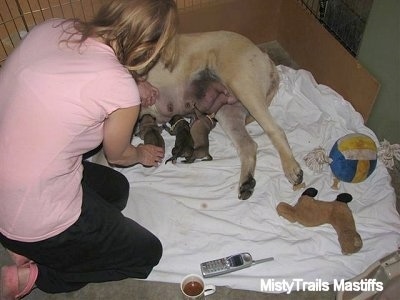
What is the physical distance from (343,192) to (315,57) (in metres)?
1.29

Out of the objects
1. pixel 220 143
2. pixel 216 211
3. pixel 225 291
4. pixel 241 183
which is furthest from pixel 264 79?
pixel 225 291

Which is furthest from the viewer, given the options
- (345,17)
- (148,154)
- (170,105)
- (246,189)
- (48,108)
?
(345,17)

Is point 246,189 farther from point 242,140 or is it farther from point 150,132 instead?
point 150,132

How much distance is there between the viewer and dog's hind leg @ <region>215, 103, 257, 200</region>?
2666 millimetres

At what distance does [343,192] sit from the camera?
2.66 m

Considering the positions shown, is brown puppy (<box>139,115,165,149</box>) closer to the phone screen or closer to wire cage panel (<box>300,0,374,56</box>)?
the phone screen

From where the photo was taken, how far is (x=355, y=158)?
8.36 feet

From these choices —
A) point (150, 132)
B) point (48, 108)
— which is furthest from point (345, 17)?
point (48, 108)

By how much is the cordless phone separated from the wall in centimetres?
133

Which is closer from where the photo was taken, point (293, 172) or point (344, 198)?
point (344, 198)

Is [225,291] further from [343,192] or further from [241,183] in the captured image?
[343,192]

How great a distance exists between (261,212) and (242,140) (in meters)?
0.57

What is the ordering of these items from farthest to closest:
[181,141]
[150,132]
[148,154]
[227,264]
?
[150,132], [181,141], [148,154], [227,264]

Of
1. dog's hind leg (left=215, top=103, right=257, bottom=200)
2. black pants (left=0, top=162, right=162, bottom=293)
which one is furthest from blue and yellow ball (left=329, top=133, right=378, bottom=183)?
black pants (left=0, top=162, right=162, bottom=293)
